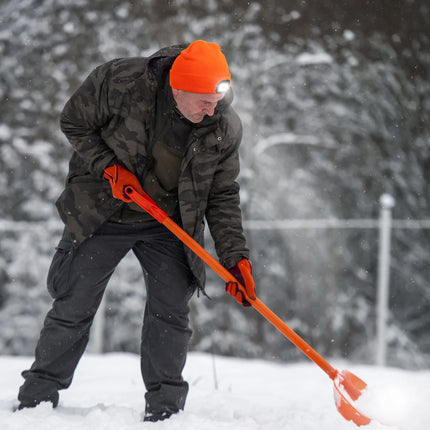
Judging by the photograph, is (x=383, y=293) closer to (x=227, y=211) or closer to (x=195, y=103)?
(x=227, y=211)

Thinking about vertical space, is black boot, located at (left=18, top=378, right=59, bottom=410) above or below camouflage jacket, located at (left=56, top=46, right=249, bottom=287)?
below

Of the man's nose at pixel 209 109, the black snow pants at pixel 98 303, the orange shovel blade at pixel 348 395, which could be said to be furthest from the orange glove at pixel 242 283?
the man's nose at pixel 209 109

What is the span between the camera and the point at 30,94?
7770 mm

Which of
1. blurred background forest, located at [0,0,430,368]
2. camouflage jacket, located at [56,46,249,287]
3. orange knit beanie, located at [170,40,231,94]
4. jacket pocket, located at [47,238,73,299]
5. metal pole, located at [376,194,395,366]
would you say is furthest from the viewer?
blurred background forest, located at [0,0,430,368]

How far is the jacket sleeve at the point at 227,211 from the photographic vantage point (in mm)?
2145

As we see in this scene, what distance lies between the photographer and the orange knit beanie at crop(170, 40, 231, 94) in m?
1.87

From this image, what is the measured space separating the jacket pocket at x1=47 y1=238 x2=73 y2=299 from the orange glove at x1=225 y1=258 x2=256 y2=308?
55 centimetres

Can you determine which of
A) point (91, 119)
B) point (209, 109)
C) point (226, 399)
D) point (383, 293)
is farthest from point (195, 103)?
point (383, 293)

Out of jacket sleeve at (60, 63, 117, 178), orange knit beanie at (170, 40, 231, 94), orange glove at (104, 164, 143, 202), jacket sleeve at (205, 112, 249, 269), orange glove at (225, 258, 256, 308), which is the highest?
orange knit beanie at (170, 40, 231, 94)

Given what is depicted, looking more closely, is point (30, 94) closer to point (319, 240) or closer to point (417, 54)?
point (319, 240)

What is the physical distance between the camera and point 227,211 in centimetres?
219

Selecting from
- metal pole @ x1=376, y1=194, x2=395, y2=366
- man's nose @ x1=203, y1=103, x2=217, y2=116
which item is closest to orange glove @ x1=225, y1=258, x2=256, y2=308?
man's nose @ x1=203, y1=103, x2=217, y2=116

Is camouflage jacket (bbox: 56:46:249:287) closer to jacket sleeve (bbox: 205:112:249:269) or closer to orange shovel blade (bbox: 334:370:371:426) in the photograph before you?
jacket sleeve (bbox: 205:112:249:269)

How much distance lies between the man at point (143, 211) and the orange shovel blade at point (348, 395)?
44cm
